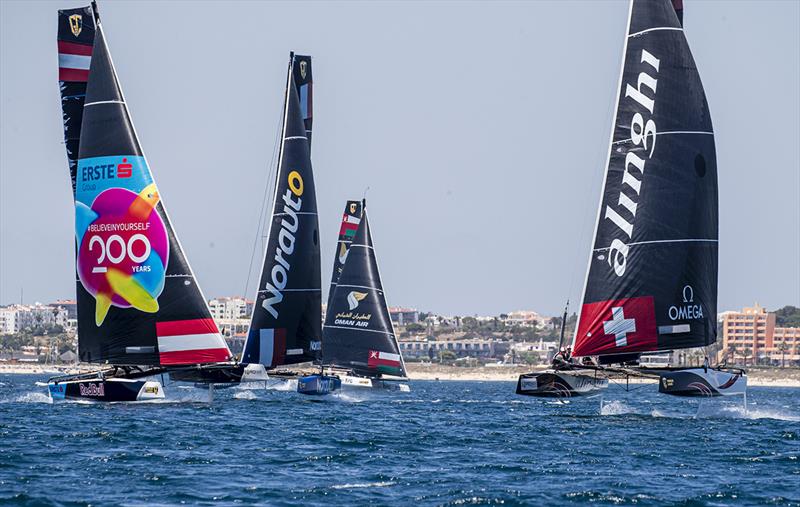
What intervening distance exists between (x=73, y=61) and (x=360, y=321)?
79.5 feet

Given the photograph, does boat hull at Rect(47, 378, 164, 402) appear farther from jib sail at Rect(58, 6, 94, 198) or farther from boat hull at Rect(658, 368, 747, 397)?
boat hull at Rect(658, 368, 747, 397)

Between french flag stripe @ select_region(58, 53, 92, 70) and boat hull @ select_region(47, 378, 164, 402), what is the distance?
32.5 feet

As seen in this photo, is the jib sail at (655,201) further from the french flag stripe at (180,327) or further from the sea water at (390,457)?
the french flag stripe at (180,327)

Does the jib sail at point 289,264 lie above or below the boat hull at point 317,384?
above

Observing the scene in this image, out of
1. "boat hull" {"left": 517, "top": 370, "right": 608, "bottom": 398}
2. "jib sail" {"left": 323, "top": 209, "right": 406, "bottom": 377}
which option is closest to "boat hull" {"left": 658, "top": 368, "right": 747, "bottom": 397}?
"boat hull" {"left": 517, "top": 370, "right": 608, "bottom": 398}

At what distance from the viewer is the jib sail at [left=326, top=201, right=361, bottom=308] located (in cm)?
7306

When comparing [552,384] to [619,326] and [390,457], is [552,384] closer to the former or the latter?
[619,326]

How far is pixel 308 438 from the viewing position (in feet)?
108

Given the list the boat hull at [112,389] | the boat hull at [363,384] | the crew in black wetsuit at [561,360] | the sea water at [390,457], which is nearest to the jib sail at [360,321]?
the boat hull at [363,384]

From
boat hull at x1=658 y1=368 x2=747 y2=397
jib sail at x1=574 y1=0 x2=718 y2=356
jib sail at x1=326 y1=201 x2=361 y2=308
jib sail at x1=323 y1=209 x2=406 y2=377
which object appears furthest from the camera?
jib sail at x1=326 y1=201 x2=361 y2=308

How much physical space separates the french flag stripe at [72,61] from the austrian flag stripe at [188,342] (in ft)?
28.8

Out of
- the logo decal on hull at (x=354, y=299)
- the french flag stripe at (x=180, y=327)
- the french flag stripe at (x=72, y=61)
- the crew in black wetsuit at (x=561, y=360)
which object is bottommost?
the crew in black wetsuit at (x=561, y=360)

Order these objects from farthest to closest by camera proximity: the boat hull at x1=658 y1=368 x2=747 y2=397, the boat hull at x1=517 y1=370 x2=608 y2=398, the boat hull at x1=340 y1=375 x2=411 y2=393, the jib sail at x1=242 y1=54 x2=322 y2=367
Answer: the boat hull at x1=340 y1=375 x2=411 y2=393 < the jib sail at x1=242 y1=54 x2=322 y2=367 < the boat hull at x1=517 y1=370 x2=608 y2=398 < the boat hull at x1=658 y1=368 x2=747 y2=397

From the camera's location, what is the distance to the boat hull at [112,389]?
39.6 metres
